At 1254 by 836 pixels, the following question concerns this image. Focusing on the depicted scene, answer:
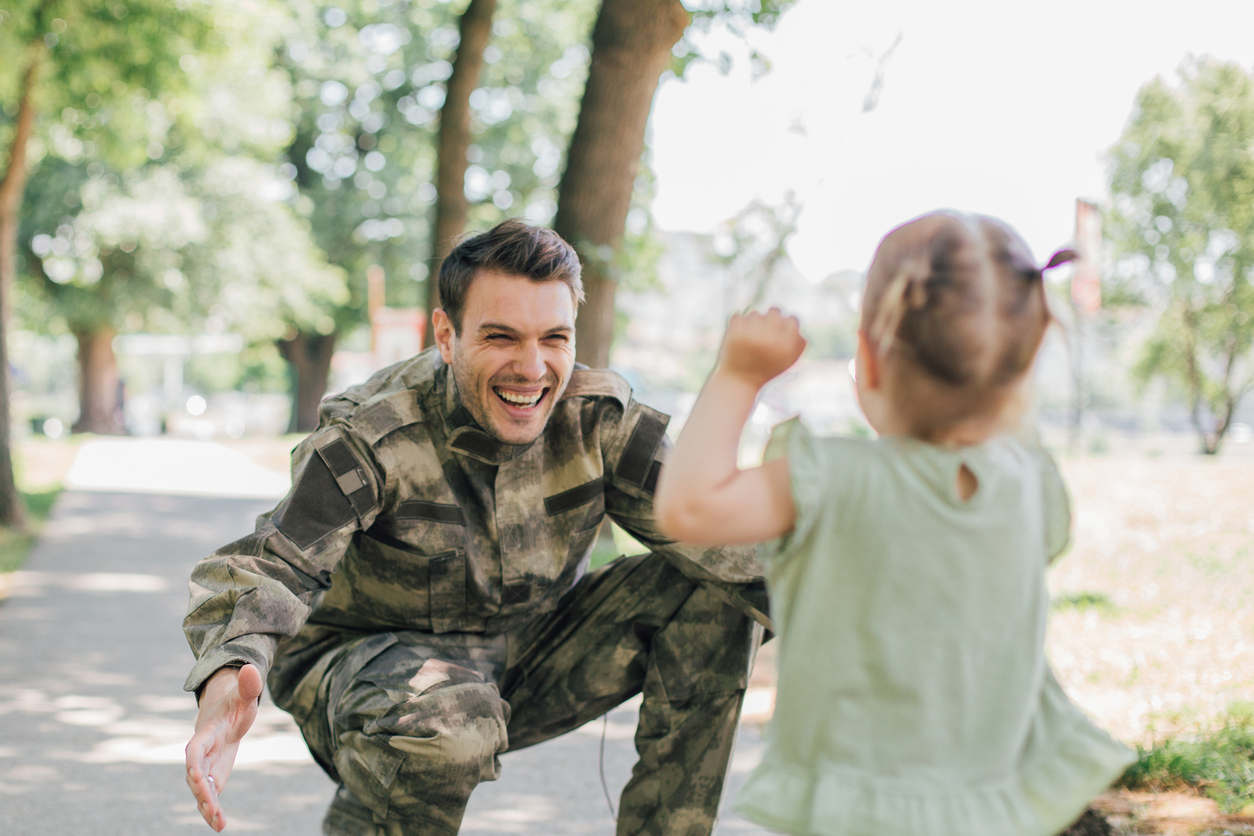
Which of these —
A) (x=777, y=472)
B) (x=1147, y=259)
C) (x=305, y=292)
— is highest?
(x=1147, y=259)

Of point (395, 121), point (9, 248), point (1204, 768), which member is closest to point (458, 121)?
point (9, 248)

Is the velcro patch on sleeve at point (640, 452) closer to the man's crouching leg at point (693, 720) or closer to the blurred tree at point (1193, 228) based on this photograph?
the man's crouching leg at point (693, 720)

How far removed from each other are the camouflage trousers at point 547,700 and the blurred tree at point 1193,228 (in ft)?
16.7

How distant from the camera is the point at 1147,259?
31.0ft

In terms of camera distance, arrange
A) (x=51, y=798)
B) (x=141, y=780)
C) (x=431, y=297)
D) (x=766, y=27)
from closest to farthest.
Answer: (x=51, y=798) < (x=141, y=780) < (x=766, y=27) < (x=431, y=297)

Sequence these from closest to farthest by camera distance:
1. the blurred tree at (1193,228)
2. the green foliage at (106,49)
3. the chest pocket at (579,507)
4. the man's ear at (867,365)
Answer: the man's ear at (867,365), the chest pocket at (579,507), the blurred tree at (1193,228), the green foliage at (106,49)

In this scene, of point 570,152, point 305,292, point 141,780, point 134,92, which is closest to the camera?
point 141,780

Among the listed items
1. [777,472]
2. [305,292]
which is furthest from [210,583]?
[305,292]

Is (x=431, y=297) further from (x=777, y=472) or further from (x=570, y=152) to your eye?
(x=777, y=472)

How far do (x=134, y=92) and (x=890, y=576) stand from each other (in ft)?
36.8

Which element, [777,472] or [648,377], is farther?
[648,377]

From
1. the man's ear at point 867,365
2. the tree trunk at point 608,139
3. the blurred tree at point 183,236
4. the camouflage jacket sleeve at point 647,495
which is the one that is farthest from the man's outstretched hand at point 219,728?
the blurred tree at point 183,236

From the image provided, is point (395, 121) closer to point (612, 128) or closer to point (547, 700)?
point (612, 128)

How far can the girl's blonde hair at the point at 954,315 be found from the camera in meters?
1.65
